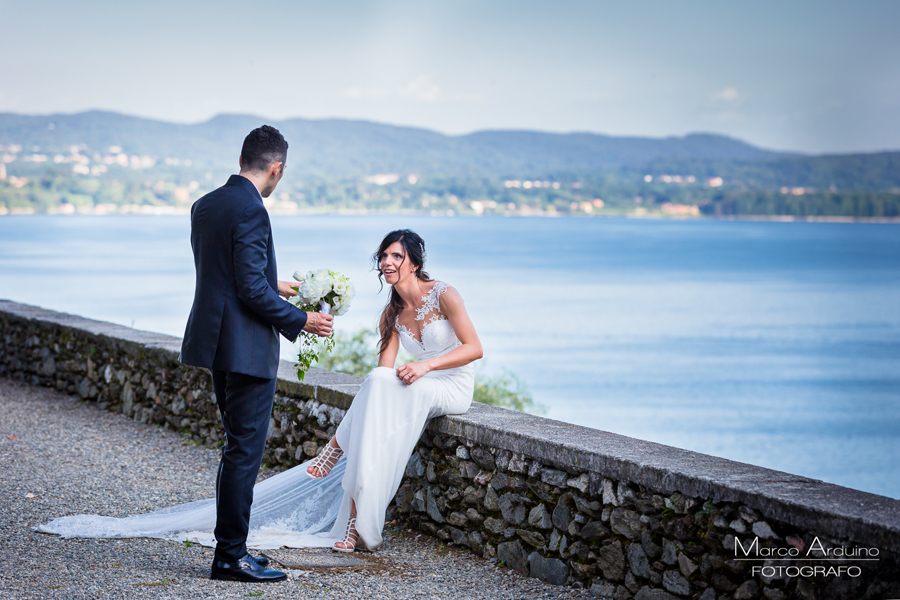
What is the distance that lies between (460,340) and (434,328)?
16 centimetres

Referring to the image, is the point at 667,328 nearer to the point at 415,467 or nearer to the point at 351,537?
the point at 415,467

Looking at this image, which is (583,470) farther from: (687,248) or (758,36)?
(758,36)

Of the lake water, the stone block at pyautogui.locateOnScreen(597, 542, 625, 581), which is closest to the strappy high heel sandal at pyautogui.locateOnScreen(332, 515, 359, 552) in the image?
the stone block at pyautogui.locateOnScreen(597, 542, 625, 581)

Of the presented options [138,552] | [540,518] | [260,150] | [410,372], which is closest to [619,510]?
[540,518]

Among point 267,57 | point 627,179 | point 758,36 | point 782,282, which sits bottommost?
point 782,282

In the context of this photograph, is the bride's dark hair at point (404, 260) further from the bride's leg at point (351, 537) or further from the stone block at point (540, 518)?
the stone block at point (540, 518)

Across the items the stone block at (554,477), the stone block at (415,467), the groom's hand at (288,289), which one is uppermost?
the groom's hand at (288,289)

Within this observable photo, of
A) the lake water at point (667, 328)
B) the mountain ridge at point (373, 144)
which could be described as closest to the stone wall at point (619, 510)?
the lake water at point (667, 328)

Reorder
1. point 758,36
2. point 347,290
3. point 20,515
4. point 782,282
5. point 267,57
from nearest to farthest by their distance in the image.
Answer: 1. point 347,290
2. point 20,515
3. point 782,282
4. point 267,57
5. point 758,36

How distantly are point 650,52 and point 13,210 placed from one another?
8074cm

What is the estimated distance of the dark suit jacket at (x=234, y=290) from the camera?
337 centimetres

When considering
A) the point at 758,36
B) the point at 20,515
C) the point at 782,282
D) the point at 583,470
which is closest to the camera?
the point at 583,470

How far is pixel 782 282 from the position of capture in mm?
79750

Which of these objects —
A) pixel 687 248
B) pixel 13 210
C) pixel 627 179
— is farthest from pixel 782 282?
pixel 13 210
